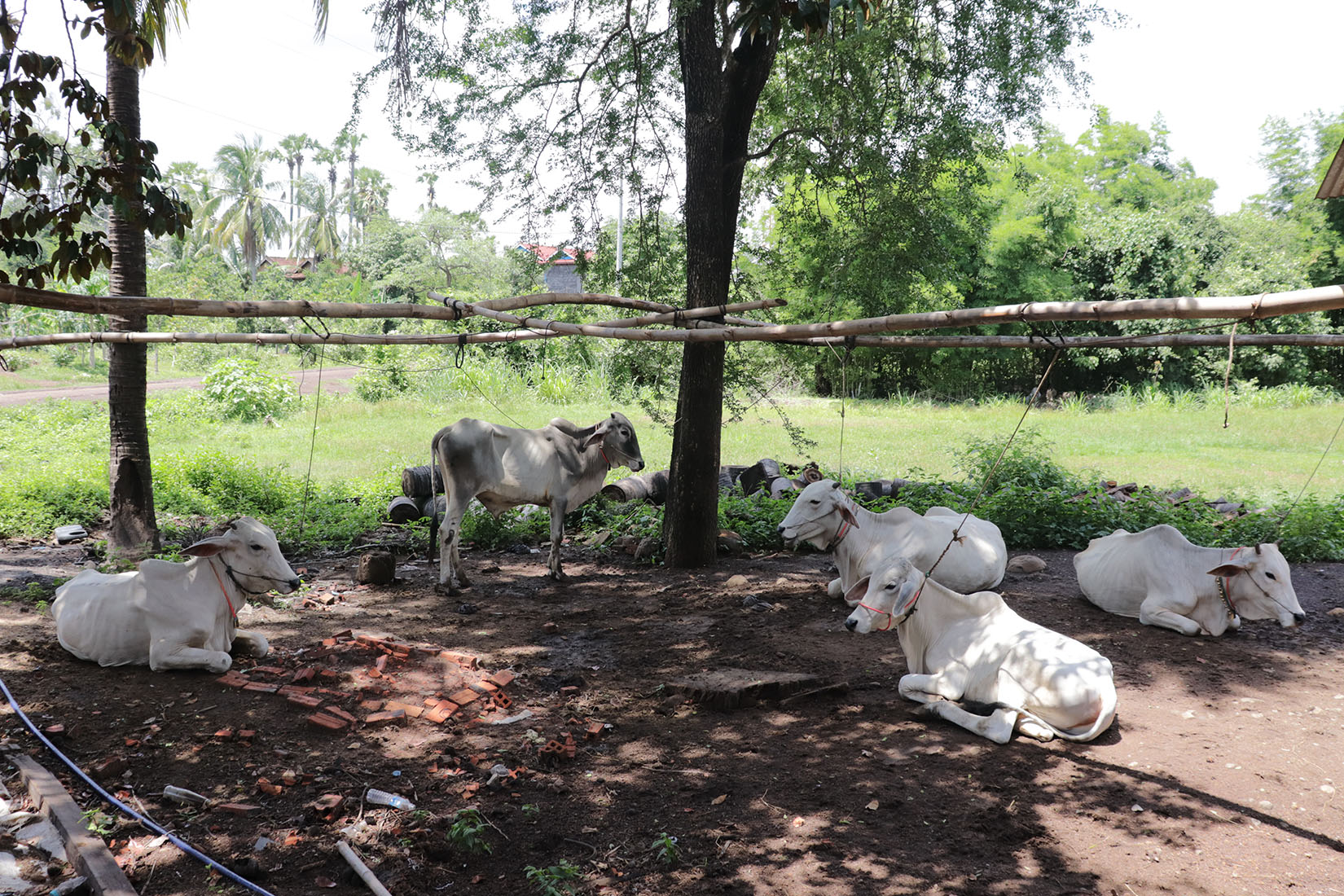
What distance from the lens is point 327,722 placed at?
4844 millimetres

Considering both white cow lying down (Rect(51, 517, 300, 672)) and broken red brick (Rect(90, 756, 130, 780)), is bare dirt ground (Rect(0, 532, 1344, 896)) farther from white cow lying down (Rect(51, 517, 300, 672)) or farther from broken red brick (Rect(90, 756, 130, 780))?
white cow lying down (Rect(51, 517, 300, 672))

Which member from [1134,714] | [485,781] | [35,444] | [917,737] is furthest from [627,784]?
[35,444]

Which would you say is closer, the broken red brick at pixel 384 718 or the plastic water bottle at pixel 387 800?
the plastic water bottle at pixel 387 800

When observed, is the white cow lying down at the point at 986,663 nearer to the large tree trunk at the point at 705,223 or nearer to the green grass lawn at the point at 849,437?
the large tree trunk at the point at 705,223

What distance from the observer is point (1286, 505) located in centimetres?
1016

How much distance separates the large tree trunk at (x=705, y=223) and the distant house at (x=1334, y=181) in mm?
4817

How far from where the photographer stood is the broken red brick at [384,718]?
4.97 meters

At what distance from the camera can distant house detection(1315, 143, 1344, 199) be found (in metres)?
7.38

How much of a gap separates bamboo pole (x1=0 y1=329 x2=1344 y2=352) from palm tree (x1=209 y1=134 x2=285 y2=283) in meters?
41.9

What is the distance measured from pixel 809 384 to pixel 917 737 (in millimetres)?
22139

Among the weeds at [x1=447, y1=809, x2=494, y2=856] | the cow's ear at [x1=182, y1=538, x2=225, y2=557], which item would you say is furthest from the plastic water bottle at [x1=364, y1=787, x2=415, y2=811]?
the cow's ear at [x1=182, y1=538, x2=225, y2=557]

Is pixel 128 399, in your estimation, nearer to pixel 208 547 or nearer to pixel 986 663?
pixel 208 547

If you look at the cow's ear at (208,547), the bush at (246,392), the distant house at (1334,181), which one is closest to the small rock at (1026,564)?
the distant house at (1334,181)

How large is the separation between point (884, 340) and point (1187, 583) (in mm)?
2985
